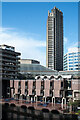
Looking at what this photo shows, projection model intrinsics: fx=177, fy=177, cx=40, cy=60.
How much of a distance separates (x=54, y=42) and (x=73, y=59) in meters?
5.10

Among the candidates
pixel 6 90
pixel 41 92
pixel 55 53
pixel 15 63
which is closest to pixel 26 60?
pixel 55 53

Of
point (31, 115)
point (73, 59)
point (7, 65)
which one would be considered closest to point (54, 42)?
point (73, 59)

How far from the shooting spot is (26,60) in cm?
3366

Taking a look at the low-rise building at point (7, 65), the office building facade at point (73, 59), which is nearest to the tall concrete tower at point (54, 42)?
the office building facade at point (73, 59)

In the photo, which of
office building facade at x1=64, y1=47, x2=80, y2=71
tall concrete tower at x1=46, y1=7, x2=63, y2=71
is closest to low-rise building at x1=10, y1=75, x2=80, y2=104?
tall concrete tower at x1=46, y1=7, x2=63, y2=71

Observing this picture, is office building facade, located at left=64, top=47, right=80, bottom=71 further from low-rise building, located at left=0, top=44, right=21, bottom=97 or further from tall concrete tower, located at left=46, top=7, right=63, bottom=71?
low-rise building, located at left=0, top=44, right=21, bottom=97

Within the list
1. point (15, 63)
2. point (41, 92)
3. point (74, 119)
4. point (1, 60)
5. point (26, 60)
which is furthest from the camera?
point (26, 60)

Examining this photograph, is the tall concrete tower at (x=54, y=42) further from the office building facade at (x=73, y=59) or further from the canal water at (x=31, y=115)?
the canal water at (x=31, y=115)

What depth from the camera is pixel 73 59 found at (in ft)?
116

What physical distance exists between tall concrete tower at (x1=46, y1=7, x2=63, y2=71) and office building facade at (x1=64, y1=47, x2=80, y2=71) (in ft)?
6.34

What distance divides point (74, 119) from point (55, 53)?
2589 centimetres

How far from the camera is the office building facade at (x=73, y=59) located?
3445 cm

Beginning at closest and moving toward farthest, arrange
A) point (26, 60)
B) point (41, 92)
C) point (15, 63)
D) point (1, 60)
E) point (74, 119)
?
point (74, 119), point (41, 92), point (1, 60), point (15, 63), point (26, 60)

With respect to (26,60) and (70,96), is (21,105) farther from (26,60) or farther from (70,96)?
(26,60)
